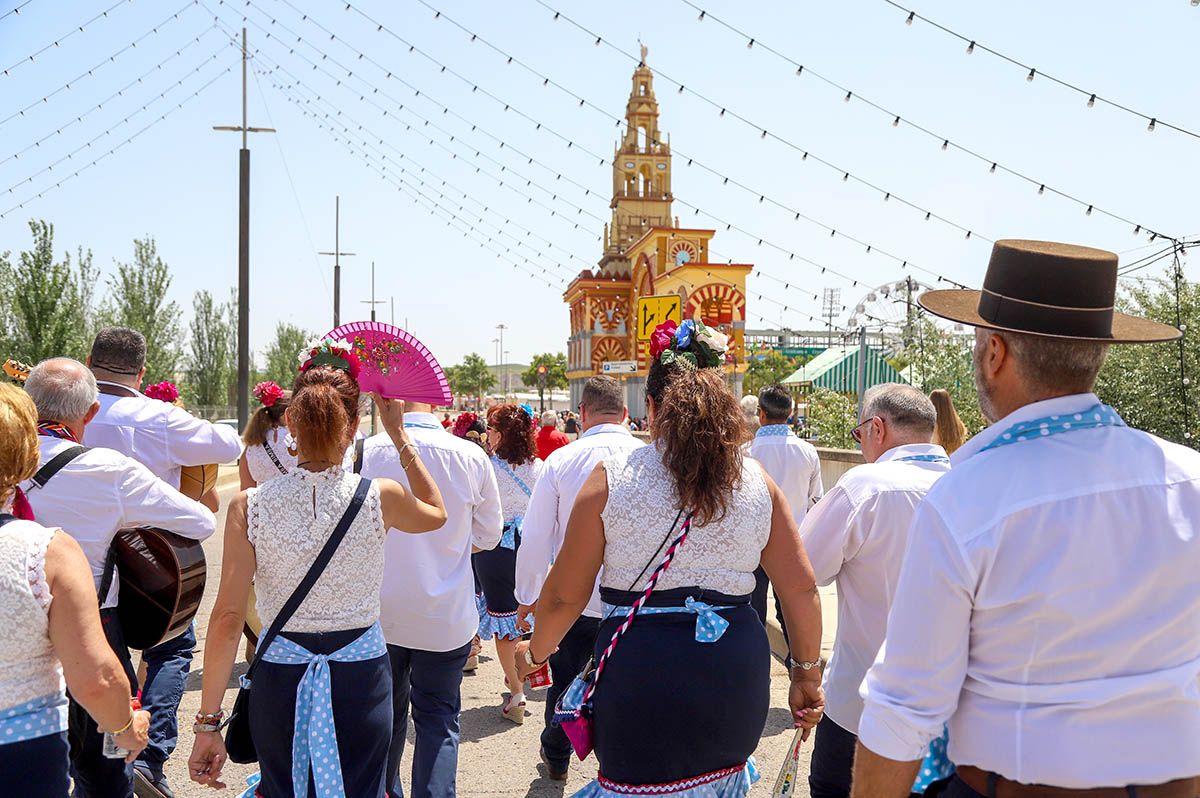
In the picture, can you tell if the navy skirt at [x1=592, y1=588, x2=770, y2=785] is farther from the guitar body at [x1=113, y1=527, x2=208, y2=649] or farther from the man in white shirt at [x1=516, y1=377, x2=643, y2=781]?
the guitar body at [x1=113, y1=527, x2=208, y2=649]

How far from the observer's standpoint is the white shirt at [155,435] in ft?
15.9

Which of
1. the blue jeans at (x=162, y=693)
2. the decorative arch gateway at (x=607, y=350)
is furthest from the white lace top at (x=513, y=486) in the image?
the decorative arch gateway at (x=607, y=350)

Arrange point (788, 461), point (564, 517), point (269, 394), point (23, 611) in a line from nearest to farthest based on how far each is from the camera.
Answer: point (23, 611) → point (564, 517) → point (269, 394) → point (788, 461)

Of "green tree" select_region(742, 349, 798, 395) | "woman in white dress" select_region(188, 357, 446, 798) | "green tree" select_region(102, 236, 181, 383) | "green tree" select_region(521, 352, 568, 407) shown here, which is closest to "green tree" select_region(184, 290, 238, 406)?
"green tree" select_region(102, 236, 181, 383)

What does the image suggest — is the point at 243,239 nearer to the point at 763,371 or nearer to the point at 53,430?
the point at 53,430

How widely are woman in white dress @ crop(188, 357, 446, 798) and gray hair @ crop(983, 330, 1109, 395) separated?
6.90 feet

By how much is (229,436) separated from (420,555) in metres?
1.43

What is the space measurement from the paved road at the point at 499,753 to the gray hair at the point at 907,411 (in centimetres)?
220

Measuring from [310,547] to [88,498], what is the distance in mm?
1092

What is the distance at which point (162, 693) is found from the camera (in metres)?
4.62

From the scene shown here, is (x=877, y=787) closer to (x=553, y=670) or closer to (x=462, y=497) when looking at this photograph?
(x=462, y=497)

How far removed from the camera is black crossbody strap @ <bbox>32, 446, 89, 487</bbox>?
360cm

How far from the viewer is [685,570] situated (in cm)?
Result: 305

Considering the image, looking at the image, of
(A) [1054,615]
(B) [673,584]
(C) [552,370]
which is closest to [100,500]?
(B) [673,584]
